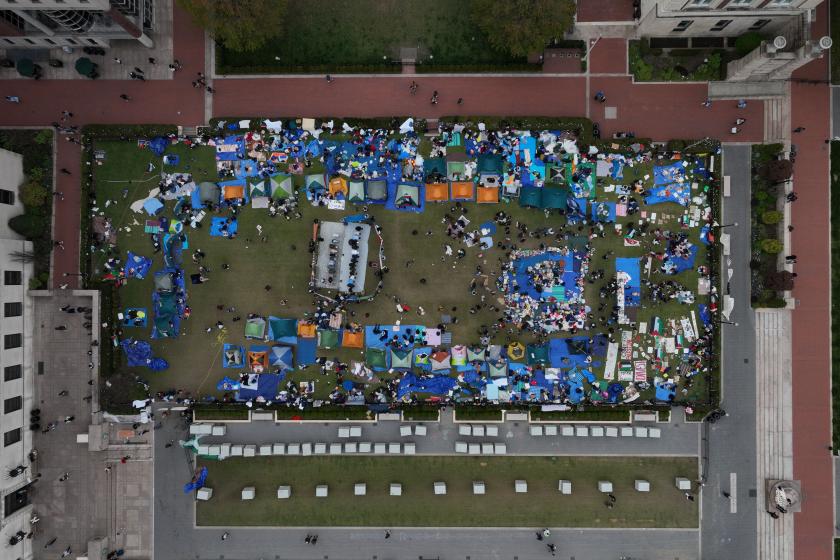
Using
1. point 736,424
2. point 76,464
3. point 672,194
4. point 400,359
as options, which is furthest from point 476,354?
point 76,464

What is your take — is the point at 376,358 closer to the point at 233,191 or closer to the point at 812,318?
the point at 233,191

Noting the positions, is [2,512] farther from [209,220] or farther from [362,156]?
[362,156]

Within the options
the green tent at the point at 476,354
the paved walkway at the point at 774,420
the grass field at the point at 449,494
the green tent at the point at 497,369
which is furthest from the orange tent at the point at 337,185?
the paved walkway at the point at 774,420

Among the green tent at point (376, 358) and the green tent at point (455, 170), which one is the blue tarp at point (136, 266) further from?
the green tent at point (455, 170)

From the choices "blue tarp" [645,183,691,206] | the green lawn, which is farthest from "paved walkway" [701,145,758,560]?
the green lawn

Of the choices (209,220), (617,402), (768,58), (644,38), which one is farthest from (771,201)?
(209,220)

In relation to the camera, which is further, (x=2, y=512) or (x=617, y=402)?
(x=617, y=402)
